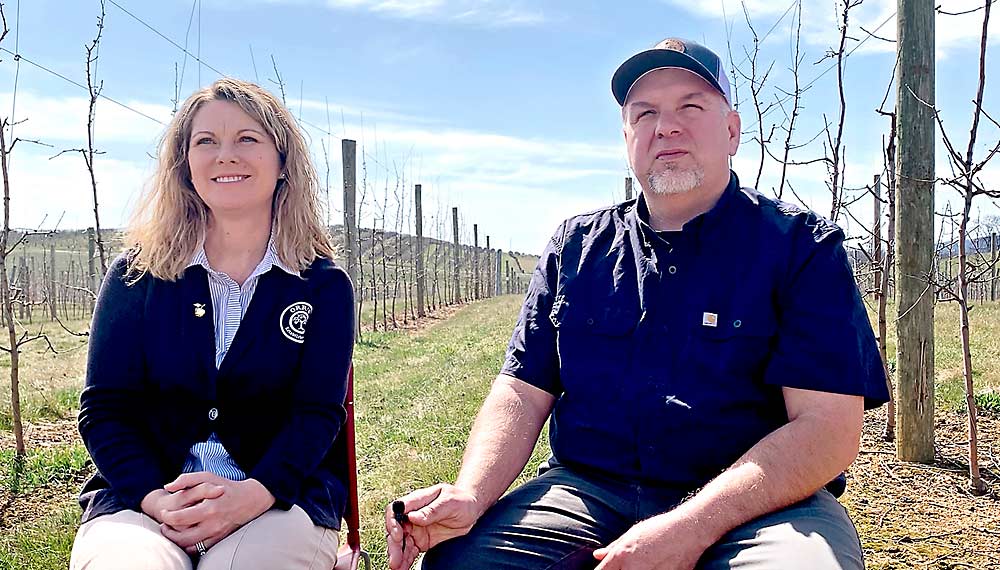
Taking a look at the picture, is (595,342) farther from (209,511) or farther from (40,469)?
(40,469)

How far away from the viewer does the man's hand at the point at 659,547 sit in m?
1.71

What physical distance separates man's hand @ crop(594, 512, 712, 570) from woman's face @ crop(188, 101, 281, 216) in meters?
1.36

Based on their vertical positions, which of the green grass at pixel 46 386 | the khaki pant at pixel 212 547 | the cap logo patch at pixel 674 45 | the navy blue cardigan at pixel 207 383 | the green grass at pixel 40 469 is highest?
the cap logo patch at pixel 674 45

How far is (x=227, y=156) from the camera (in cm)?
225

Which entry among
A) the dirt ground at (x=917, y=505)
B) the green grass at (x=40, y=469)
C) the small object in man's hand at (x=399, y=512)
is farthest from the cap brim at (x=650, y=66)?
the green grass at (x=40, y=469)

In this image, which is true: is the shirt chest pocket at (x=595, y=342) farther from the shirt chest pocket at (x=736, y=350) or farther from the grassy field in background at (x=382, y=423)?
the grassy field in background at (x=382, y=423)

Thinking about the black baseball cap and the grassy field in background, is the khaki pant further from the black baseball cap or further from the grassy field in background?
the black baseball cap

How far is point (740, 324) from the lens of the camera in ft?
6.53

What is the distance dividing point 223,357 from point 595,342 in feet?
3.23

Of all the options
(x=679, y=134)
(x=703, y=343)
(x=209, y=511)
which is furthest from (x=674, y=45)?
(x=209, y=511)

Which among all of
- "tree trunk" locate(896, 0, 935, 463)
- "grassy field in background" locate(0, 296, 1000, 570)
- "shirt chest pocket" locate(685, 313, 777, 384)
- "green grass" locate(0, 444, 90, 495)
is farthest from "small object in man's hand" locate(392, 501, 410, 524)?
"green grass" locate(0, 444, 90, 495)

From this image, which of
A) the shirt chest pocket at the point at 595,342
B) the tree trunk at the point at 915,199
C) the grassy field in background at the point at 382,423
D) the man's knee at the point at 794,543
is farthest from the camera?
the tree trunk at the point at 915,199

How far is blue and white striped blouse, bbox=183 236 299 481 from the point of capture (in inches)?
84.4

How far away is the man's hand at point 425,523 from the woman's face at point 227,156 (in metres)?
0.99
